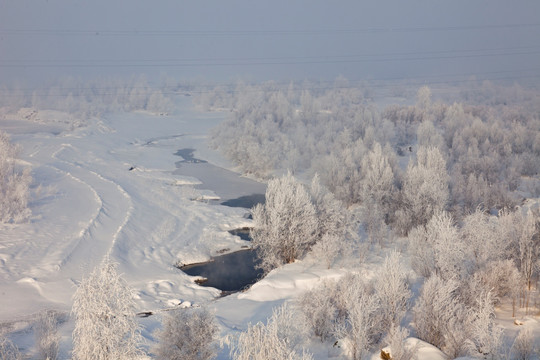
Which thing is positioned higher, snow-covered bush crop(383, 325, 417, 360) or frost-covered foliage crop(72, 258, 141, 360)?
frost-covered foliage crop(72, 258, 141, 360)

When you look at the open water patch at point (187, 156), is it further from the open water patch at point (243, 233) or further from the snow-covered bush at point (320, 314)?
the snow-covered bush at point (320, 314)

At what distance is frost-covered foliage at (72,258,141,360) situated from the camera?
9.31m

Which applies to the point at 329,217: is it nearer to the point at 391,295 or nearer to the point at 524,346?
the point at 391,295

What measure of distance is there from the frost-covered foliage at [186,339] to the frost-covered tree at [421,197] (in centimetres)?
1474

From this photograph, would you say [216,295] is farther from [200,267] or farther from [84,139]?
[84,139]

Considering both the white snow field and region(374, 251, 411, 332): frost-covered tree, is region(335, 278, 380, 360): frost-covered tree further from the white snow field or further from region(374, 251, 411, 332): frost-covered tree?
the white snow field

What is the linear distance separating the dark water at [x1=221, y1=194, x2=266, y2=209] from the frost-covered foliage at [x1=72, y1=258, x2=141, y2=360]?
2125cm

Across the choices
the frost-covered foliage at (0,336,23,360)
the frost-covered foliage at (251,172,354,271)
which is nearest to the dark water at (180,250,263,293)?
the frost-covered foliage at (251,172,354,271)

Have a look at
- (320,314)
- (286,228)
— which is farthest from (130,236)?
(320,314)

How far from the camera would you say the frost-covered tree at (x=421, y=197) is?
76.9ft

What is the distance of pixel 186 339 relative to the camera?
11227 millimetres

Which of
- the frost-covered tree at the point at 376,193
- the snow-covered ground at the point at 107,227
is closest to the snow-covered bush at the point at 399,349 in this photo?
the snow-covered ground at the point at 107,227

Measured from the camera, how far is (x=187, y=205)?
30641 mm

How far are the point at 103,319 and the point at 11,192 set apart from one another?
19.4m
